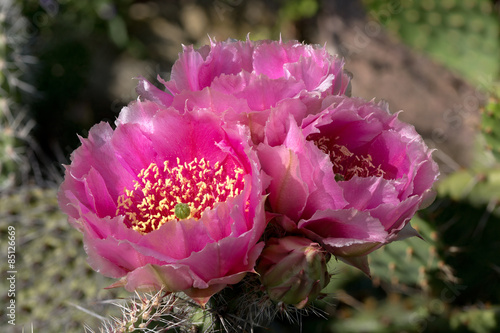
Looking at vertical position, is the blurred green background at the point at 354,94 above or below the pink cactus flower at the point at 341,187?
below

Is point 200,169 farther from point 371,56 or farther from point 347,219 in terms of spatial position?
point 371,56

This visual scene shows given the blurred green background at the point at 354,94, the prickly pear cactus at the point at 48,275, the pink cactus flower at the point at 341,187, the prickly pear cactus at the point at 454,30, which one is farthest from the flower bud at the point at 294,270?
the prickly pear cactus at the point at 454,30

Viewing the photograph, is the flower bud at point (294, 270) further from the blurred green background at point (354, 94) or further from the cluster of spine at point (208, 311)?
the blurred green background at point (354, 94)

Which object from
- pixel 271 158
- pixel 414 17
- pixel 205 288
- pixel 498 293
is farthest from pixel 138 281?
pixel 414 17

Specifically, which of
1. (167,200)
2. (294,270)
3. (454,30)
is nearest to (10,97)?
(167,200)

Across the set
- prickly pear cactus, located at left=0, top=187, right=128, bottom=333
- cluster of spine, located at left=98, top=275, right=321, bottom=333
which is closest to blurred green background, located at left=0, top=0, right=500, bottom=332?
prickly pear cactus, located at left=0, top=187, right=128, bottom=333

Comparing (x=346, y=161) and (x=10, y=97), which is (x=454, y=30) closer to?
(x=10, y=97)

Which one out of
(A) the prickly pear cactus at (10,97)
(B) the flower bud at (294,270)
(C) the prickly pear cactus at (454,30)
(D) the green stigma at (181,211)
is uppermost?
(D) the green stigma at (181,211)
